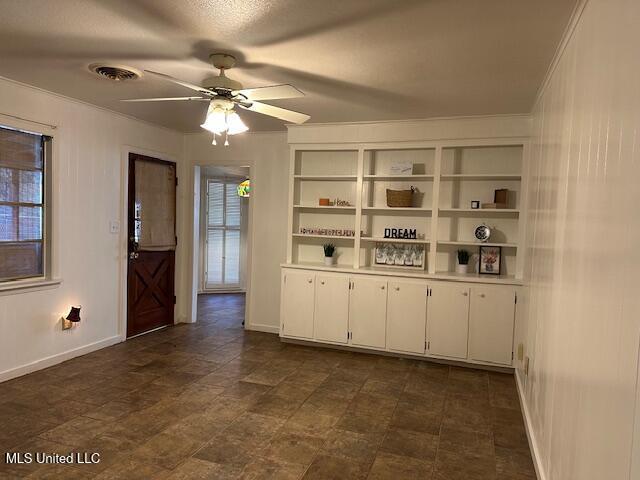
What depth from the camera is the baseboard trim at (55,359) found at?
3645 mm

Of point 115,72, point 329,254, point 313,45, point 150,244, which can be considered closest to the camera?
point 313,45

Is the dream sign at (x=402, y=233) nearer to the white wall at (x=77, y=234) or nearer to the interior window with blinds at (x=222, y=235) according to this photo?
the white wall at (x=77, y=234)

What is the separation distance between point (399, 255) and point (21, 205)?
3.61 meters

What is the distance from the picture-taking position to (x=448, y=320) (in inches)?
170

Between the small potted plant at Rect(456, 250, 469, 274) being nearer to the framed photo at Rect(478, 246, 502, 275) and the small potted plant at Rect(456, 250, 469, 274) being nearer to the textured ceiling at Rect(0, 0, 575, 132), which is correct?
the framed photo at Rect(478, 246, 502, 275)

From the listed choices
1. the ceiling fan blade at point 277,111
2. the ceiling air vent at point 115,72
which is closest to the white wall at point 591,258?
the ceiling fan blade at point 277,111

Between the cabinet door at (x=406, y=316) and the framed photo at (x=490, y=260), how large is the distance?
2.16 ft

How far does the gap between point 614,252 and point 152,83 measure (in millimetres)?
3363

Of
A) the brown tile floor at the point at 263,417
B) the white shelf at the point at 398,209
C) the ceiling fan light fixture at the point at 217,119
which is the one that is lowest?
the brown tile floor at the point at 263,417

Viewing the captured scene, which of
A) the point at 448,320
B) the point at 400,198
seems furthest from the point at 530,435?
the point at 400,198

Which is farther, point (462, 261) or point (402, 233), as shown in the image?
point (402, 233)

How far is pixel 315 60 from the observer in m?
2.93

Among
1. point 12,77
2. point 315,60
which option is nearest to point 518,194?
point 315,60

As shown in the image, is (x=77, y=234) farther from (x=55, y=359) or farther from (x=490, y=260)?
(x=490, y=260)
